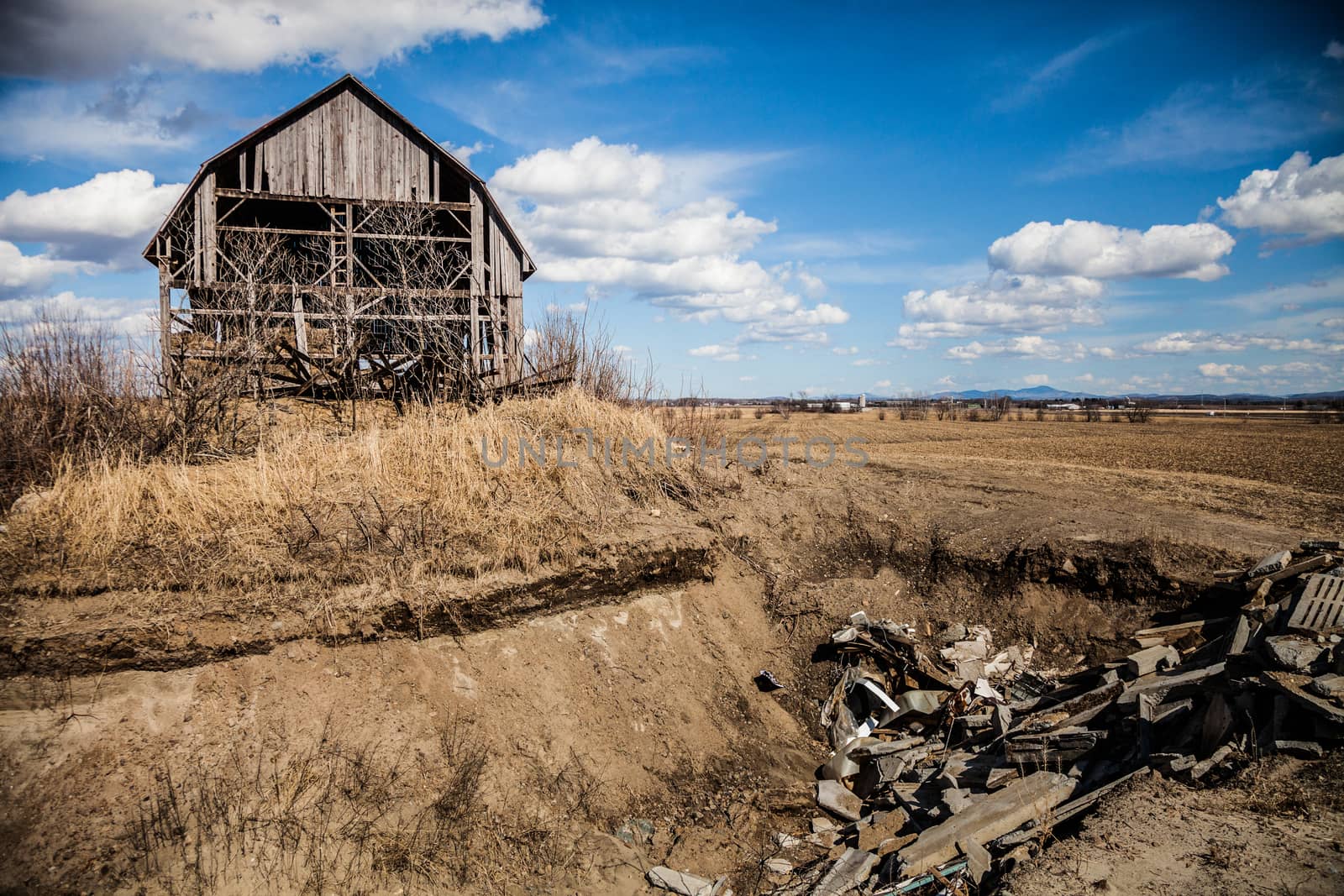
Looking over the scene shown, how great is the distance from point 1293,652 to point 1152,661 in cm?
163

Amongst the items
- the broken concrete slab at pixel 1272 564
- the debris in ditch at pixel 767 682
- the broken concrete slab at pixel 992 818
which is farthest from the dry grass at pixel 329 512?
the broken concrete slab at pixel 1272 564

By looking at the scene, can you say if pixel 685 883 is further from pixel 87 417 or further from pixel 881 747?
pixel 87 417

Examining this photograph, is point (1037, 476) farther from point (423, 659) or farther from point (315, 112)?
point (315, 112)

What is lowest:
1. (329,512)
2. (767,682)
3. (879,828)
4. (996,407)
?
(879,828)

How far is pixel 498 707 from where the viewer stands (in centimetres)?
661

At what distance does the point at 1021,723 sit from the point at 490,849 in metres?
5.10

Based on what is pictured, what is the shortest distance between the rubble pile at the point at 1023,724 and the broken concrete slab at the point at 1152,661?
0.05 feet

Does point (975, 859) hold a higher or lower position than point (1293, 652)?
lower

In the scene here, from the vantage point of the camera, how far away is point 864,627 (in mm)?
8766

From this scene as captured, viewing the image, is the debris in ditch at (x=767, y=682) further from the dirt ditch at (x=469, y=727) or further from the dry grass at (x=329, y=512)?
the dry grass at (x=329, y=512)

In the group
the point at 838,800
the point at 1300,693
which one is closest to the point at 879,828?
the point at 838,800

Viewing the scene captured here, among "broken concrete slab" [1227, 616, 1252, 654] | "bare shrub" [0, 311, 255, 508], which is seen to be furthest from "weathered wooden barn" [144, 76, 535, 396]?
"broken concrete slab" [1227, 616, 1252, 654]

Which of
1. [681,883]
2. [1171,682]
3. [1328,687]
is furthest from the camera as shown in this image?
[1171,682]

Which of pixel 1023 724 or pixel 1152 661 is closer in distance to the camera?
pixel 1023 724
